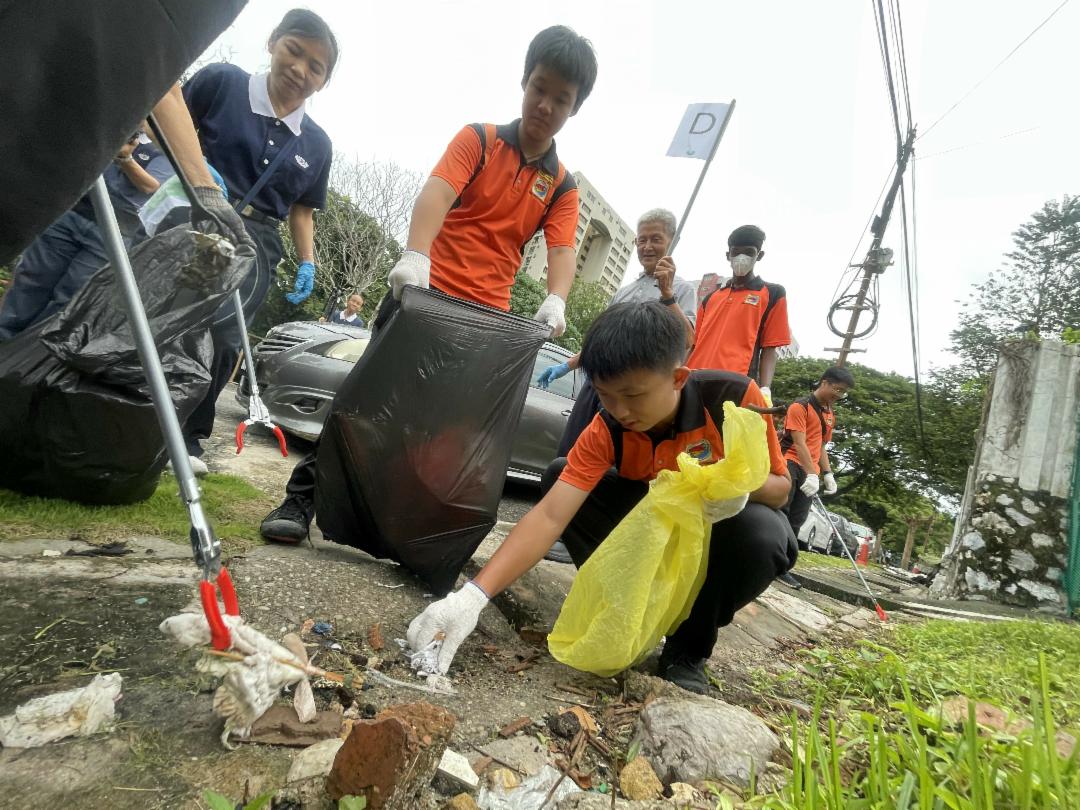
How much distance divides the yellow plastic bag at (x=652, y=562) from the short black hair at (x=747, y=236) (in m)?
1.97

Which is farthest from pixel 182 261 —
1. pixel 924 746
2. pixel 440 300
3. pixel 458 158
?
pixel 924 746

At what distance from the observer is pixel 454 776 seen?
2.99 feet

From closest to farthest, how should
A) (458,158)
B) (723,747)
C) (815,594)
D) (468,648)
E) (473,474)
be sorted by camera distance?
(723,747) → (468,648) → (473,474) → (458,158) → (815,594)

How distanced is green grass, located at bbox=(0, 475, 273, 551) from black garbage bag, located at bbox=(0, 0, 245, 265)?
4.25ft

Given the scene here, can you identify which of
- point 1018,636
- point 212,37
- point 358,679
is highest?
point 212,37

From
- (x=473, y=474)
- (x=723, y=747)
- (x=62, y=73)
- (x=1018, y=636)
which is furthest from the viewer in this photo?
(x=1018, y=636)

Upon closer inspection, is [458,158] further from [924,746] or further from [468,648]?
[924,746]

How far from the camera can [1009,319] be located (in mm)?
20875

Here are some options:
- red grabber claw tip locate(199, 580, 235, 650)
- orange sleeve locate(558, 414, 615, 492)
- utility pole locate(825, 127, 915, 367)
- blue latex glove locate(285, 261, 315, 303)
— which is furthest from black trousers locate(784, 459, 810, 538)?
utility pole locate(825, 127, 915, 367)

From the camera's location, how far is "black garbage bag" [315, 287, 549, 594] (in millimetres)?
1618

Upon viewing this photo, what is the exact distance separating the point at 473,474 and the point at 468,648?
0.47 m

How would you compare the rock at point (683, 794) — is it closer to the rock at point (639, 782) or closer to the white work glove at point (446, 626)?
the rock at point (639, 782)

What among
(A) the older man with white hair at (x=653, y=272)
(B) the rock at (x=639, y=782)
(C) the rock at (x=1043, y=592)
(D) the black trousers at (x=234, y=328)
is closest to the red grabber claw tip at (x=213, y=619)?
(B) the rock at (x=639, y=782)

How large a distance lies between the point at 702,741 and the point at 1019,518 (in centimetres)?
496
